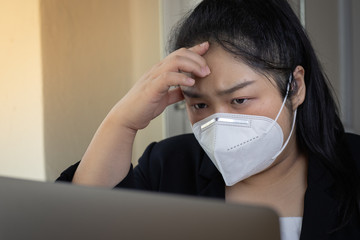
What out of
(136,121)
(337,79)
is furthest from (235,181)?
(337,79)

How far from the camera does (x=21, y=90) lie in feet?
7.77

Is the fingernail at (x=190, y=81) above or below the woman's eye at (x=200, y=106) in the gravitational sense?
above

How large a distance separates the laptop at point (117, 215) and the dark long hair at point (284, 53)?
0.66m

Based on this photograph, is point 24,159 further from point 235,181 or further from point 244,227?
point 244,227

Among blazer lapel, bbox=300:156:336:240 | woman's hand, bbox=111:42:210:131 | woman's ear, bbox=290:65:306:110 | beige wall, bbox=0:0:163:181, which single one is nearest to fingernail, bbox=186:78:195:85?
woman's hand, bbox=111:42:210:131

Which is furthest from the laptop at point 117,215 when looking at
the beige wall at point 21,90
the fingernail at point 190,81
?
the beige wall at point 21,90

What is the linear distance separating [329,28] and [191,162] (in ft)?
4.33

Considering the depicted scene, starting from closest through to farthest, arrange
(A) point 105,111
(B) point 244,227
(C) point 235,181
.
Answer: (B) point 244,227
(C) point 235,181
(A) point 105,111

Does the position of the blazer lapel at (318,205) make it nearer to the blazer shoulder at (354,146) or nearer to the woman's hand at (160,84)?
the blazer shoulder at (354,146)

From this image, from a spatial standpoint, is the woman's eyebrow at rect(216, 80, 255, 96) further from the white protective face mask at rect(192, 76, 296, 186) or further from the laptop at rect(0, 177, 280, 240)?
the laptop at rect(0, 177, 280, 240)

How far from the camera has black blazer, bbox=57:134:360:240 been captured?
108 cm

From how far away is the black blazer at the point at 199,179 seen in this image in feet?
3.55

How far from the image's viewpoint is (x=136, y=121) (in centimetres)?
120

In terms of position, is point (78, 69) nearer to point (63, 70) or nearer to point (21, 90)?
point (63, 70)
